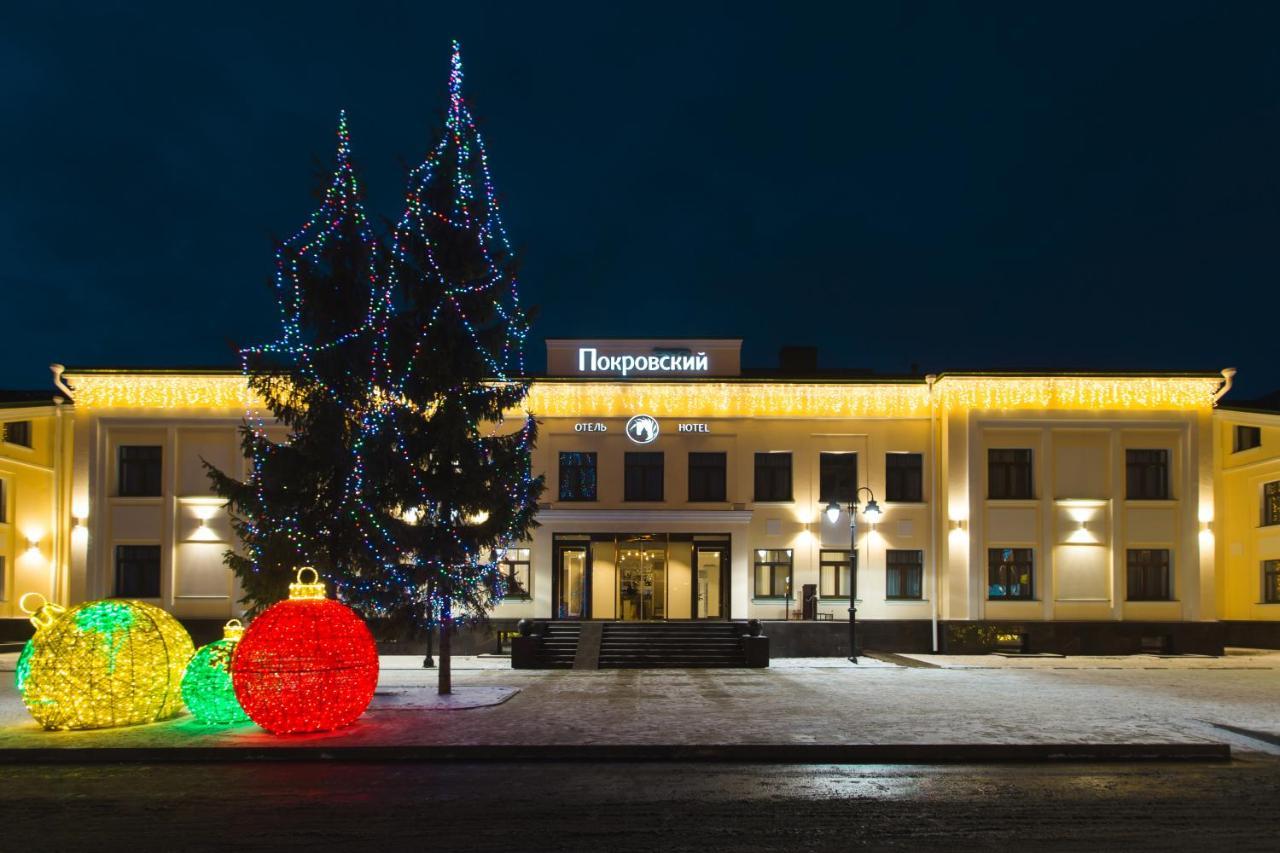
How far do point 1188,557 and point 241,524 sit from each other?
25124mm

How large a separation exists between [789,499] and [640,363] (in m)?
5.86

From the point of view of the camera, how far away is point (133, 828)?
912cm

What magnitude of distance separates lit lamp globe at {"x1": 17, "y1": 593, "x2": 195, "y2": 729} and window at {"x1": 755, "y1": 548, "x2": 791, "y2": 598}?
20.8 m

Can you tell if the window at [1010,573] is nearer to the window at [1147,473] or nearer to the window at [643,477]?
the window at [1147,473]

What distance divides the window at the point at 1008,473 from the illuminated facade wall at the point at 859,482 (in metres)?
0.23

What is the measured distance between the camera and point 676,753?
12844 mm

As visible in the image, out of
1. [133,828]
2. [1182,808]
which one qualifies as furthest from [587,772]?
[1182,808]

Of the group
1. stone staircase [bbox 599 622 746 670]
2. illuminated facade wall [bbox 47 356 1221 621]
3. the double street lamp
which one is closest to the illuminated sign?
illuminated facade wall [bbox 47 356 1221 621]

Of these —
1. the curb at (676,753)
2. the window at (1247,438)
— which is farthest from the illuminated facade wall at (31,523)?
the window at (1247,438)

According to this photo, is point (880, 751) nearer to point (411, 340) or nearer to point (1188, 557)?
point (411, 340)

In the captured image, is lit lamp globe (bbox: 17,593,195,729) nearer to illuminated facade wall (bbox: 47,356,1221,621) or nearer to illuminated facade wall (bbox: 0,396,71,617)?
illuminated facade wall (bbox: 47,356,1221,621)

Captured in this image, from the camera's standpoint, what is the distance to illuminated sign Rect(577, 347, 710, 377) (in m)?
32.9

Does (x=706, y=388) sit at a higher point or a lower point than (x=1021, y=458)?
higher

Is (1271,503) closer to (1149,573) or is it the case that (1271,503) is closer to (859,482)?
(1149,573)
